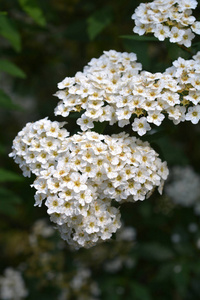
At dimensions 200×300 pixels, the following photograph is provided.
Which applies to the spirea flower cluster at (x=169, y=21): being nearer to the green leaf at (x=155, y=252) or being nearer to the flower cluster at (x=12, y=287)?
the green leaf at (x=155, y=252)

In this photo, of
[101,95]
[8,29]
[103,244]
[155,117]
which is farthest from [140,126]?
[103,244]

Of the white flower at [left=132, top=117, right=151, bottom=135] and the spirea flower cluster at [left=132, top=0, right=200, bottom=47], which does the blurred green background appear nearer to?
the spirea flower cluster at [left=132, top=0, right=200, bottom=47]

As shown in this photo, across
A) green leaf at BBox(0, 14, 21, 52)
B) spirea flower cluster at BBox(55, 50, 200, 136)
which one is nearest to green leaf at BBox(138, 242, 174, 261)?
spirea flower cluster at BBox(55, 50, 200, 136)

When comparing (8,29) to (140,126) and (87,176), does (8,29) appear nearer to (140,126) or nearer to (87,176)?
(140,126)

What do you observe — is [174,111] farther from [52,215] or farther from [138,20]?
[52,215]

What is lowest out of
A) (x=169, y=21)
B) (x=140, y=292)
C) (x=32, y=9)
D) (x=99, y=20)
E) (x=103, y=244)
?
(x=140, y=292)
